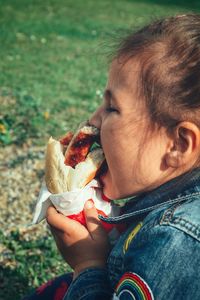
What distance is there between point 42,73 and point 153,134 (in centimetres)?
579

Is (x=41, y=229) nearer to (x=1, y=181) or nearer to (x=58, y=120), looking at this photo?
(x=1, y=181)

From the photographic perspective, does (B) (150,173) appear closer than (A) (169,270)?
No

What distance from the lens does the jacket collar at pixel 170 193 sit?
159 cm

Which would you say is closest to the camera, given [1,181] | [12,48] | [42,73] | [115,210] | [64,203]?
[64,203]

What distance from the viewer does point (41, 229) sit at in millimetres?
3133

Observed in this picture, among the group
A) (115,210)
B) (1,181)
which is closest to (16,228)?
(1,181)

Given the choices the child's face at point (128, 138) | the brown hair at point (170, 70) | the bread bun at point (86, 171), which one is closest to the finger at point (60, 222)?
the bread bun at point (86, 171)

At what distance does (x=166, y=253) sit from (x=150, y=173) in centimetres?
37

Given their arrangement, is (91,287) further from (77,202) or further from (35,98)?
(35,98)

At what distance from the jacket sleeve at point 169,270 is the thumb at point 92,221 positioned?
438mm

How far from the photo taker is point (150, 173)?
5.34 feet

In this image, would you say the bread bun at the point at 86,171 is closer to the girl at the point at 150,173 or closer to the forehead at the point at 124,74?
the girl at the point at 150,173

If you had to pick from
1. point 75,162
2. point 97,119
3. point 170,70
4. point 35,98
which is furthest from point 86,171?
point 35,98

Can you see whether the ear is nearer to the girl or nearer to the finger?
the girl
